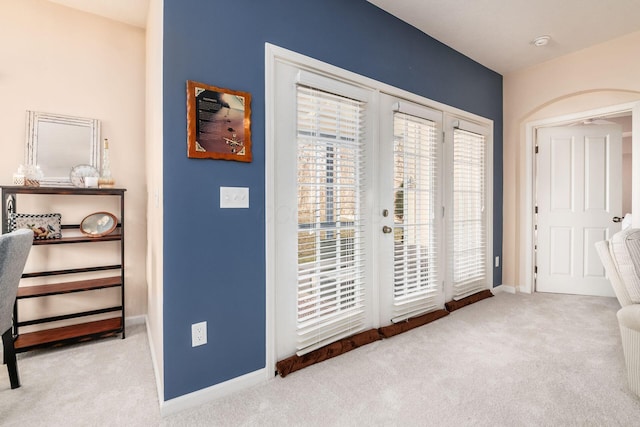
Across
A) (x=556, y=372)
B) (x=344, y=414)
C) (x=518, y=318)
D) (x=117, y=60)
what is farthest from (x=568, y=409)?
(x=117, y=60)

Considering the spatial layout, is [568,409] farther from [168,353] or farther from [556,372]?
[168,353]

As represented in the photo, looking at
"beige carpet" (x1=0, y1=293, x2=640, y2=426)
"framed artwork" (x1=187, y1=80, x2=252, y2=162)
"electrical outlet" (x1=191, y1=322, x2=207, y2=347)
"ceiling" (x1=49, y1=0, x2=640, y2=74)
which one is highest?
"ceiling" (x1=49, y1=0, x2=640, y2=74)

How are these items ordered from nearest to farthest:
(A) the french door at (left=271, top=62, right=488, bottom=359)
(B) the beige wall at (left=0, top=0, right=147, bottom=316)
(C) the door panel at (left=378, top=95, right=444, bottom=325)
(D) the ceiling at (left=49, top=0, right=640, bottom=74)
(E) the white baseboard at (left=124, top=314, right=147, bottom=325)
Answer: (A) the french door at (left=271, top=62, right=488, bottom=359) < (B) the beige wall at (left=0, top=0, right=147, bottom=316) < (D) the ceiling at (left=49, top=0, right=640, bottom=74) < (C) the door panel at (left=378, top=95, right=444, bottom=325) < (E) the white baseboard at (left=124, top=314, right=147, bottom=325)

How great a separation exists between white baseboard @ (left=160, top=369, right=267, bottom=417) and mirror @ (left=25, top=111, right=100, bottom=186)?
6.50 feet

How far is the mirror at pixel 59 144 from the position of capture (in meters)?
2.37

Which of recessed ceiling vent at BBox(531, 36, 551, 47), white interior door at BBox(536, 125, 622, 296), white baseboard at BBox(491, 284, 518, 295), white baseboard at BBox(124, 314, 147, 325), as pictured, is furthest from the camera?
white baseboard at BBox(491, 284, 518, 295)

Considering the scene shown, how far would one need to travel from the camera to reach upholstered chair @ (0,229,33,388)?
5.19ft

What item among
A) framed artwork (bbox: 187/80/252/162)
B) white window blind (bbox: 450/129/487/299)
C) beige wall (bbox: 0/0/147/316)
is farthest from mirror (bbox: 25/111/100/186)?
white window blind (bbox: 450/129/487/299)

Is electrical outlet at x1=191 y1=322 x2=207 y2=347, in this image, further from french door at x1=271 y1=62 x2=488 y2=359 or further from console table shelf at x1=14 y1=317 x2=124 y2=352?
console table shelf at x1=14 y1=317 x2=124 y2=352

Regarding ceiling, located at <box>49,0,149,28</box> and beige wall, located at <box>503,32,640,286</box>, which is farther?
beige wall, located at <box>503,32,640,286</box>

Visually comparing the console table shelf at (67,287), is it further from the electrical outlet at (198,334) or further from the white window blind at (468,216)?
the white window blind at (468,216)

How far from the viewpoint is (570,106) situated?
3.48 metres

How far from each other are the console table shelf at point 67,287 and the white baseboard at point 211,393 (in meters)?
1.20

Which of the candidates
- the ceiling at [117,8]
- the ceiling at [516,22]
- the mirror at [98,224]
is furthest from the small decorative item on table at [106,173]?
the ceiling at [516,22]
